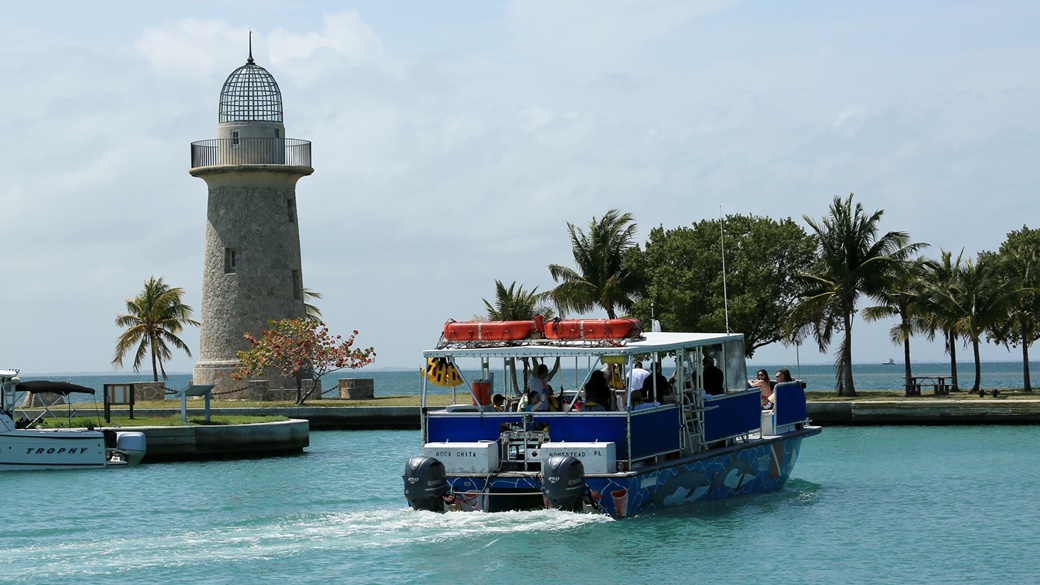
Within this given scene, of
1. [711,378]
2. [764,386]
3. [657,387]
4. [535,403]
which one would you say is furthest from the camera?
[764,386]

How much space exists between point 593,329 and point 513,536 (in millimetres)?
3465

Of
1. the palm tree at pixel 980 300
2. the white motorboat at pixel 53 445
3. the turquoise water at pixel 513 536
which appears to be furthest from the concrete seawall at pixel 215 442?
the palm tree at pixel 980 300

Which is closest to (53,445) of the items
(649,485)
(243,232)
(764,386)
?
(764,386)

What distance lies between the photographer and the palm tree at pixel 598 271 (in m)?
59.2

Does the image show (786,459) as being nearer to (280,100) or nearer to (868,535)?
(868,535)

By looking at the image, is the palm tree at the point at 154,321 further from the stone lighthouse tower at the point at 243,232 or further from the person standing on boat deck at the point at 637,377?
the person standing on boat deck at the point at 637,377

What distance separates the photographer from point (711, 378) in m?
25.4

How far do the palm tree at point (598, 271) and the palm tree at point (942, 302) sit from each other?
36.5ft

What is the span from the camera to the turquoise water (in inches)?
791

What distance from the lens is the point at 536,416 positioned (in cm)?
2270

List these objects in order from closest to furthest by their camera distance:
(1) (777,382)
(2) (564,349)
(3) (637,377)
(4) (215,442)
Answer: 1. (2) (564,349)
2. (3) (637,377)
3. (1) (777,382)
4. (4) (215,442)

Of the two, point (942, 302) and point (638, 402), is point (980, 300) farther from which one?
point (638, 402)

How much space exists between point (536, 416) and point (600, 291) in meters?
36.5

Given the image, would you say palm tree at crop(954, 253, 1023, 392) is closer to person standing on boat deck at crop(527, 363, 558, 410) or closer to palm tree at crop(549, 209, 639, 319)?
palm tree at crop(549, 209, 639, 319)
